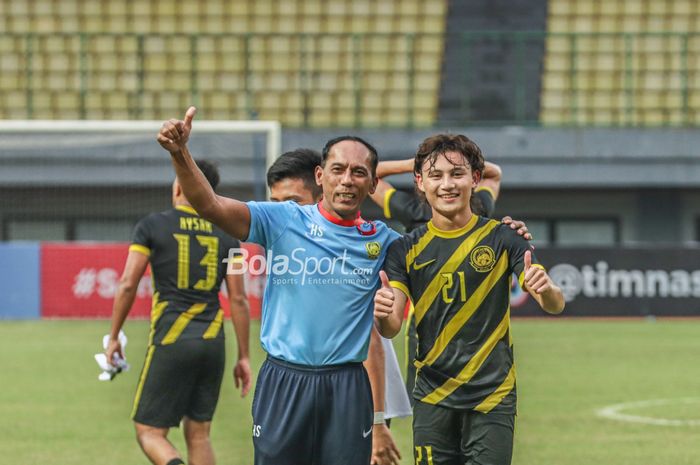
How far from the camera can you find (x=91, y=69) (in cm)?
2569

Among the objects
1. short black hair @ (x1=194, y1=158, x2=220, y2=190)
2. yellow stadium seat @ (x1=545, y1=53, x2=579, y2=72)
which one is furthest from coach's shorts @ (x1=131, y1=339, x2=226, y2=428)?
yellow stadium seat @ (x1=545, y1=53, x2=579, y2=72)

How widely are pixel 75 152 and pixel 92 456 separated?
14750 mm

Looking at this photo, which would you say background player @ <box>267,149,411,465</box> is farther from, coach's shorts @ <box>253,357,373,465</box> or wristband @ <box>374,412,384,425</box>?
coach's shorts @ <box>253,357,373,465</box>

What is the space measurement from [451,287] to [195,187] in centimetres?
123

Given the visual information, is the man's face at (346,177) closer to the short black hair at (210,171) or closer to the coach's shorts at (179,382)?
the short black hair at (210,171)

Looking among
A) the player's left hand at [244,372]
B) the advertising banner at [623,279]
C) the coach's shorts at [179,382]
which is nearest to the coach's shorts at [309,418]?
the coach's shorts at [179,382]

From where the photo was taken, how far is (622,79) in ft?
86.3

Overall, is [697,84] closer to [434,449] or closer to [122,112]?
[122,112]

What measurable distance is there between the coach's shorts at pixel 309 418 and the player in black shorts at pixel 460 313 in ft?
1.40

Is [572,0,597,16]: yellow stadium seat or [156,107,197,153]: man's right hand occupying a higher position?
[572,0,597,16]: yellow stadium seat

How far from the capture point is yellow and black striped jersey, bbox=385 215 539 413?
5.04 meters

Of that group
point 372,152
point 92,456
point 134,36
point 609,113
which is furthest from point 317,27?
point 372,152

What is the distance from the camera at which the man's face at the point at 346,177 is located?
4.78 metres
